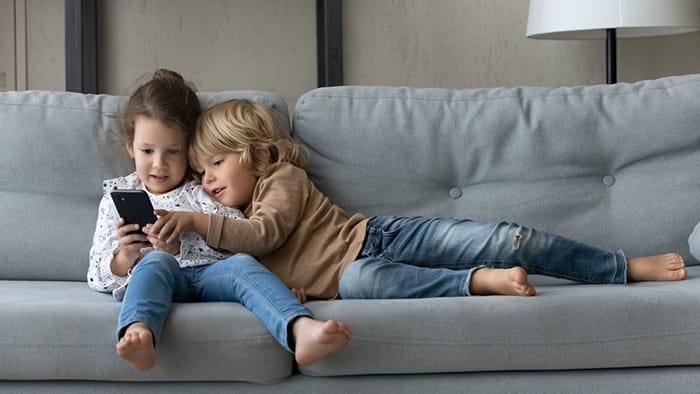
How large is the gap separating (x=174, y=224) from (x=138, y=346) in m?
0.41

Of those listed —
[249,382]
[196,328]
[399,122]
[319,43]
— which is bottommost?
[249,382]

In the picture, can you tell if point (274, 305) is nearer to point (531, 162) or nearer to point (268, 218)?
point (268, 218)

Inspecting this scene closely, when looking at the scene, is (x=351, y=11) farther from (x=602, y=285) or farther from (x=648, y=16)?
(x=602, y=285)

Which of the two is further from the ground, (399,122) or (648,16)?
(648,16)

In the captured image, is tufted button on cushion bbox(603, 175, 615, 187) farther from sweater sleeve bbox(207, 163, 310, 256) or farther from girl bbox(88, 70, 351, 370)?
girl bbox(88, 70, 351, 370)

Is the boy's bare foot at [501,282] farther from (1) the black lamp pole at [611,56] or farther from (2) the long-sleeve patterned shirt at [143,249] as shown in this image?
(1) the black lamp pole at [611,56]

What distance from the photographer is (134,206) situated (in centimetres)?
187

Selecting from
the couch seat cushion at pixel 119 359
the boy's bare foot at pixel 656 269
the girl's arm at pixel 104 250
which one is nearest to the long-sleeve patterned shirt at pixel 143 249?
the girl's arm at pixel 104 250

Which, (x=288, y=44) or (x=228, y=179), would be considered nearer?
(x=228, y=179)

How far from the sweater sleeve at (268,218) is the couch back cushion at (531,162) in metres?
0.16

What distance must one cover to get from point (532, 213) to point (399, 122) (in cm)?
36

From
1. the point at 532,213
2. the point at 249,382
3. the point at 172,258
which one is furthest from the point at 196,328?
the point at 532,213

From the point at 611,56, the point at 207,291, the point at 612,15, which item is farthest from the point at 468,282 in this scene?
the point at 611,56

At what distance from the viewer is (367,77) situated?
3.36 meters
